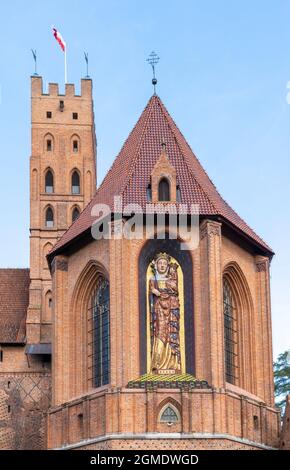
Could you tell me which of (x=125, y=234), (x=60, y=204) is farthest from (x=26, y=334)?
(x=125, y=234)

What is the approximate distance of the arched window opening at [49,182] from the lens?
56.4 metres

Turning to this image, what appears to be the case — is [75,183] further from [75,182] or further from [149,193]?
[149,193]

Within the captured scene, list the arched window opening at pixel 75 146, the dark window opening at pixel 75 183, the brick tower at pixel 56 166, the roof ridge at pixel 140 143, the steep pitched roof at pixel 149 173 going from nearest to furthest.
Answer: the steep pitched roof at pixel 149 173 < the roof ridge at pixel 140 143 < the brick tower at pixel 56 166 < the dark window opening at pixel 75 183 < the arched window opening at pixel 75 146

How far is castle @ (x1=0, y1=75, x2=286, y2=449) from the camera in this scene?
40.7m

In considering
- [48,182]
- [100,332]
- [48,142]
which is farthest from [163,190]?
[48,142]

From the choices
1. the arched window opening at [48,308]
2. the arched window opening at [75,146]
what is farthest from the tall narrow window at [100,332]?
the arched window opening at [75,146]

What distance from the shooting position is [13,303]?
5469 cm

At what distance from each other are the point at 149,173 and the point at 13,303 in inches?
516

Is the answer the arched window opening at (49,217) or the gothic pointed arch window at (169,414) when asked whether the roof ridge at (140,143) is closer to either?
the gothic pointed arch window at (169,414)

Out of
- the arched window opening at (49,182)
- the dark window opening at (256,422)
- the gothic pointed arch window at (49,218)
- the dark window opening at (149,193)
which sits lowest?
the dark window opening at (256,422)

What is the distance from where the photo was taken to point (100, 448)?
133 ft

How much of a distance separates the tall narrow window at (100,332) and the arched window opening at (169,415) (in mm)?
2531

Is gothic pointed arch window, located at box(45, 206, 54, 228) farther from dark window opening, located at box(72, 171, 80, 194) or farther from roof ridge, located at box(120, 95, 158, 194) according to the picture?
roof ridge, located at box(120, 95, 158, 194)

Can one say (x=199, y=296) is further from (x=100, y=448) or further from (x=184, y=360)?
(x=100, y=448)
